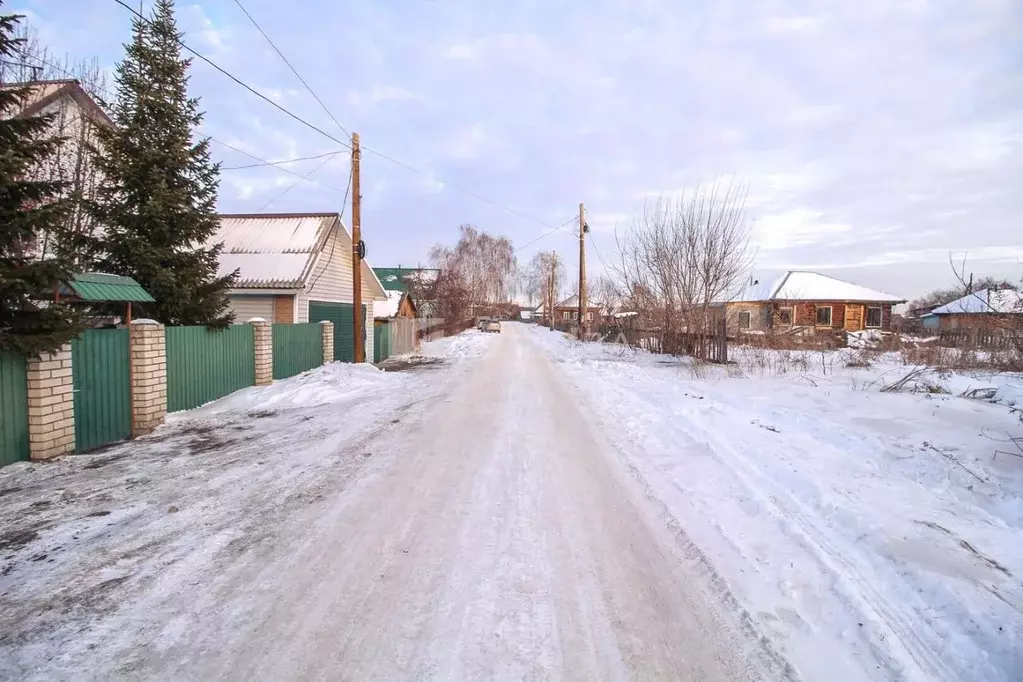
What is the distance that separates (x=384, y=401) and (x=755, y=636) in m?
8.81

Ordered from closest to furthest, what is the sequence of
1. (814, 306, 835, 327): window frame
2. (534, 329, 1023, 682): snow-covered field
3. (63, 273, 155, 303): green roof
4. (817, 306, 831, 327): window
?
(534, 329, 1023, 682): snow-covered field, (63, 273, 155, 303): green roof, (814, 306, 835, 327): window frame, (817, 306, 831, 327): window

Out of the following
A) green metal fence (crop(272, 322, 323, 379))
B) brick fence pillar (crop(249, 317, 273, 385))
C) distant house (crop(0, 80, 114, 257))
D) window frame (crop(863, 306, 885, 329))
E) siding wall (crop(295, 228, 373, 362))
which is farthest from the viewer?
window frame (crop(863, 306, 885, 329))

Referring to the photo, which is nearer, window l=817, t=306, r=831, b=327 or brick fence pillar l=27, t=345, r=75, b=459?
brick fence pillar l=27, t=345, r=75, b=459

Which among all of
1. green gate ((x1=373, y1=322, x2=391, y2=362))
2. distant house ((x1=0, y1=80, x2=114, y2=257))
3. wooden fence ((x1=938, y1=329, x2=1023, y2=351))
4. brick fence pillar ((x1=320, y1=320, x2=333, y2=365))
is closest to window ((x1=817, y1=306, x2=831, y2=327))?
wooden fence ((x1=938, y1=329, x2=1023, y2=351))

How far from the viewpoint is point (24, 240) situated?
579 centimetres

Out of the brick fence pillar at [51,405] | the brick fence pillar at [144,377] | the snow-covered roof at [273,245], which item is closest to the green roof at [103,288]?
the brick fence pillar at [144,377]

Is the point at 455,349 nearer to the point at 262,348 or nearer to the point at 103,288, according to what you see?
the point at 262,348

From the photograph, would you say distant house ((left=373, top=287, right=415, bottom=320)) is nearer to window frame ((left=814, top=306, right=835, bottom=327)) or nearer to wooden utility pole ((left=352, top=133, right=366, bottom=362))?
wooden utility pole ((left=352, top=133, right=366, bottom=362))

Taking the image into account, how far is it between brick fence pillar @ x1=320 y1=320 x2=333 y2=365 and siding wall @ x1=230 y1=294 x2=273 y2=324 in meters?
1.86

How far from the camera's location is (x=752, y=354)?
52.3 ft

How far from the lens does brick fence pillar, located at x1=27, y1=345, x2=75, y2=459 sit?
6047 millimetres

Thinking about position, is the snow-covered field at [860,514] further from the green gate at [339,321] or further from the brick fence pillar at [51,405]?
the green gate at [339,321]

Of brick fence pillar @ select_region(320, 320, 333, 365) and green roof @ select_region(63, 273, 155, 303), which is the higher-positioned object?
green roof @ select_region(63, 273, 155, 303)

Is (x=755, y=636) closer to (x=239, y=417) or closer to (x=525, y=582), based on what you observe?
(x=525, y=582)
